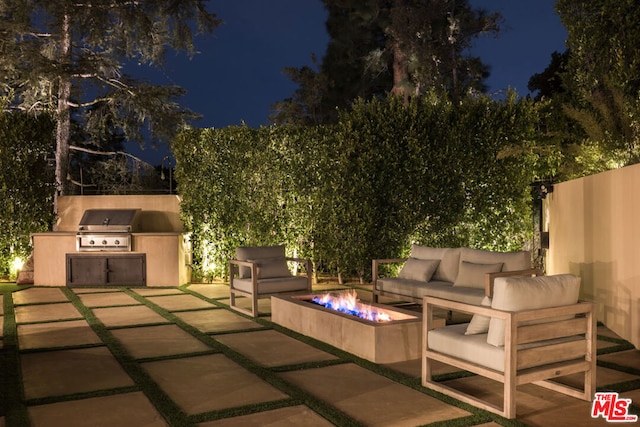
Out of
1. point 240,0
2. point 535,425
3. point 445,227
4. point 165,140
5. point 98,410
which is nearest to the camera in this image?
point 535,425

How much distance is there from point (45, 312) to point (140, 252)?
8.26 feet

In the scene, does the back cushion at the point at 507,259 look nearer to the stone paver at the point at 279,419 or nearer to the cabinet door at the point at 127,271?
the stone paver at the point at 279,419

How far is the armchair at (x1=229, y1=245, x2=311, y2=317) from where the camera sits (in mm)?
7387

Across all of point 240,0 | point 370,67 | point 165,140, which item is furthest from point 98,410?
point 240,0

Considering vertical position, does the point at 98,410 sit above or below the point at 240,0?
below

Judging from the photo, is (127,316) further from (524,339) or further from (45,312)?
(524,339)

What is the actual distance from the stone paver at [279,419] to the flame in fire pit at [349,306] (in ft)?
5.78

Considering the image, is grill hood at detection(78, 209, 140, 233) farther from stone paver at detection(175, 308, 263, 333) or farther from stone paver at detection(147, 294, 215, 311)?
stone paver at detection(175, 308, 263, 333)

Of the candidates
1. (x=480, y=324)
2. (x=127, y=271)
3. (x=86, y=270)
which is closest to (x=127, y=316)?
(x=127, y=271)

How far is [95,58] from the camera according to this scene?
515 inches

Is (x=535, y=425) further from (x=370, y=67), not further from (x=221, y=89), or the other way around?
(x=221, y=89)

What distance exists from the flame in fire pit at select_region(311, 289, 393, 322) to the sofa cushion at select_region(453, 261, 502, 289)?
124 cm

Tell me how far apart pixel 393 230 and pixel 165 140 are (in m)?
6.74

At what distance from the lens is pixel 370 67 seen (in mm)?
15695
